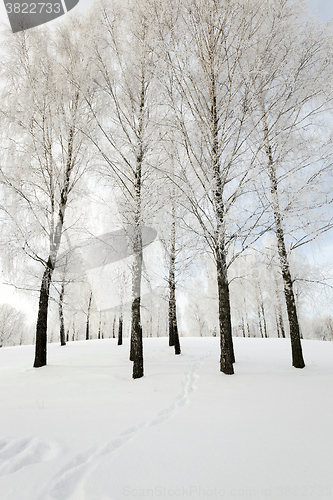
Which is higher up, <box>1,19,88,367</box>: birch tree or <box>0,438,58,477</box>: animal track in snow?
<box>1,19,88,367</box>: birch tree

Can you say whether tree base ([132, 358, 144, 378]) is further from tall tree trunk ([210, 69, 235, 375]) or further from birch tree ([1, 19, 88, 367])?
birch tree ([1, 19, 88, 367])

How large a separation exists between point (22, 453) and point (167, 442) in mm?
1467

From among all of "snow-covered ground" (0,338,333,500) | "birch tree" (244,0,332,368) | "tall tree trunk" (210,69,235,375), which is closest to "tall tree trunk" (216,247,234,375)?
"tall tree trunk" (210,69,235,375)

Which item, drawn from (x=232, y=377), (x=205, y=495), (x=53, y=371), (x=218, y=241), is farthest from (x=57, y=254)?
(x=205, y=495)

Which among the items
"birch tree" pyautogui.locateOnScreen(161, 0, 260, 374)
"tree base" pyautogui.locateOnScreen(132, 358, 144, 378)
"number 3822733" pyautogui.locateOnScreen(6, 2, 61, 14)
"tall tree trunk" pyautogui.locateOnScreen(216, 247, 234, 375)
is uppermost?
"number 3822733" pyautogui.locateOnScreen(6, 2, 61, 14)

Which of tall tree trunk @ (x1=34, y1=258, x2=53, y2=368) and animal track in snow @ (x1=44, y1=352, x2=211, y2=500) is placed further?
tall tree trunk @ (x1=34, y1=258, x2=53, y2=368)

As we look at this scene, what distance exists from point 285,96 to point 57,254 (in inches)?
304

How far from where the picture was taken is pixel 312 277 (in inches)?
261

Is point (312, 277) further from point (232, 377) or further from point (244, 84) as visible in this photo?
point (244, 84)

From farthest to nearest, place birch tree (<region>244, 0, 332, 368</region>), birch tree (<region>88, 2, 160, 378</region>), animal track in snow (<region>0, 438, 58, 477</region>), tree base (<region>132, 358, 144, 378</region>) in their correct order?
birch tree (<region>88, 2, 160, 378</region>) < tree base (<region>132, 358, 144, 378</region>) < birch tree (<region>244, 0, 332, 368</region>) < animal track in snow (<region>0, 438, 58, 477</region>)

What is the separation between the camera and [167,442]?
7.73 ft

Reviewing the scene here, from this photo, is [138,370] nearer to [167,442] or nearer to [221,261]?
[167,442]

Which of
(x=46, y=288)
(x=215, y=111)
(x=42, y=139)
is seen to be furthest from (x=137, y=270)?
(x=42, y=139)

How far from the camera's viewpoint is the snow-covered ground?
1.73m
